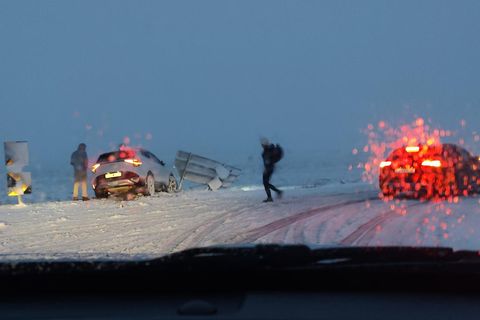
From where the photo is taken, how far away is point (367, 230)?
466 inches

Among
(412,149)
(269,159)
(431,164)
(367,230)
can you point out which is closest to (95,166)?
(269,159)

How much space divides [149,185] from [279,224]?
897 centimetres

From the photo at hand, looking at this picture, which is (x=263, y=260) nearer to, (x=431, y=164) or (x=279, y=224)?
(x=279, y=224)

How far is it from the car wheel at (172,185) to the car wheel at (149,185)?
1696mm

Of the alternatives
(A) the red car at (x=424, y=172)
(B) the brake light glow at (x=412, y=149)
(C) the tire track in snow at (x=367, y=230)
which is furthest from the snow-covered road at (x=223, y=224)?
(B) the brake light glow at (x=412, y=149)

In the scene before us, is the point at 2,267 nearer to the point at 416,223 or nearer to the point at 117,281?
the point at 117,281

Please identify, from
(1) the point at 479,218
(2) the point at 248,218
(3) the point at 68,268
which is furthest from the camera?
(2) the point at 248,218

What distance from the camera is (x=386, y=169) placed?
59.1 feet

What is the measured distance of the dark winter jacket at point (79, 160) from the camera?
20.7 meters

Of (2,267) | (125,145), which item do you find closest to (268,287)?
(2,267)

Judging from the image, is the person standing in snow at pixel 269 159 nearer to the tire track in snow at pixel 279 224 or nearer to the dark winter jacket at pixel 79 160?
the tire track in snow at pixel 279 224

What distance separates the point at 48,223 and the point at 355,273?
40.3 feet

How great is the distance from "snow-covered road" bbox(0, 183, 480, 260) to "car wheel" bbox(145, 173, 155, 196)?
1.87 metres

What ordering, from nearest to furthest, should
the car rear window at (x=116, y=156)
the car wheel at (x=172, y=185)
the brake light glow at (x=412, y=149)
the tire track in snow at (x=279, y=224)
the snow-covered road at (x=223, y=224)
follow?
the snow-covered road at (x=223, y=224) → the tire track in snow at (x=279, y=224) → the brake light glow at (x=412, y=149) → the car rear window at (x=116, y=156) → the car wheel at (x=172, y=185)
